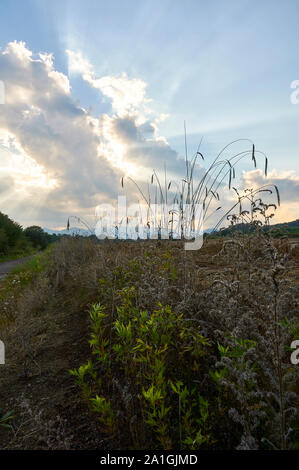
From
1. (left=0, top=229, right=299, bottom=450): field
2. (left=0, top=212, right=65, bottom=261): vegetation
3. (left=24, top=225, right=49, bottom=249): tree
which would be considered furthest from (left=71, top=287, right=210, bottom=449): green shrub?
(left=24, top=225, right=49, bottom=249): tree

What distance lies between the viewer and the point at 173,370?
222 cm

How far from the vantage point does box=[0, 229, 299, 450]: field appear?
61.4 inches

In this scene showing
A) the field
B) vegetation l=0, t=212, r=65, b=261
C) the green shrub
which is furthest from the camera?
vegetation l=0, t=212, r=65, b=261

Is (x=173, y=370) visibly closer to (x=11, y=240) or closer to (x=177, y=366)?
(x=177, y=366)

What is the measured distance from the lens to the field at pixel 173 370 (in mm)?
1559

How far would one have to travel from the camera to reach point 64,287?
7.60 meters

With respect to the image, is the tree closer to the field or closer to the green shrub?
the field

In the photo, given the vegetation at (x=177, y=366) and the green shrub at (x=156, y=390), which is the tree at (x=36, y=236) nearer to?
the vegetation at (x=177, y=366)

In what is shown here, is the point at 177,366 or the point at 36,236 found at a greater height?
the point at 36,236

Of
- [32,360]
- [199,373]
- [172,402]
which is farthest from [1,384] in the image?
[199,373]

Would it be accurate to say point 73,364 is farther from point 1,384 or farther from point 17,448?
point 17,448

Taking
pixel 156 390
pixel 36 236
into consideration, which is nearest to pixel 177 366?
pixel 156 390

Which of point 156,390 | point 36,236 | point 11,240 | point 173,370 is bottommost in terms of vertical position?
point 173,370
